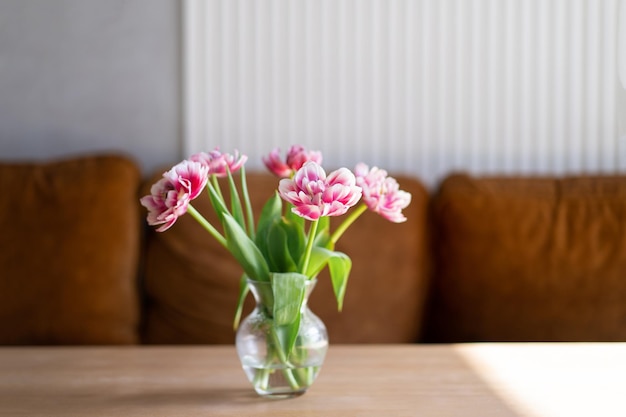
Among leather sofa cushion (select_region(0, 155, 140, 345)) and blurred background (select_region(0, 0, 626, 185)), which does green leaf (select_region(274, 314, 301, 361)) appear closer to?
leather sofa cushion (select_region(0, 155, 140, 345))

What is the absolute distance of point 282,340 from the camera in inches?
41.7

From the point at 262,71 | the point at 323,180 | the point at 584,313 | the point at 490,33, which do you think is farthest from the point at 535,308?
the point at 323,180

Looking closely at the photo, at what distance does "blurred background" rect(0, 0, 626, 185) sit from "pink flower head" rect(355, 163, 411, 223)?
46.0 inches

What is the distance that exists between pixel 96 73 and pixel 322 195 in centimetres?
156

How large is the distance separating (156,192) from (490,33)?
1.53 m

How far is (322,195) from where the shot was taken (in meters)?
0.94

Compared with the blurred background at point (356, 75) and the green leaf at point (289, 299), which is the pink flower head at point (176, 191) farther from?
the blurred background at point (356, 75)

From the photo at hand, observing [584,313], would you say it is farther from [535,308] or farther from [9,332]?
[9,332]

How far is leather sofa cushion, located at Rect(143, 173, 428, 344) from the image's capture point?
78.8 inches

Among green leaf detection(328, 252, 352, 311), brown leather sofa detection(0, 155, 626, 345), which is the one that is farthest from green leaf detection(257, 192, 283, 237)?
brown leather sofa detection(0, 155, 626, 345)

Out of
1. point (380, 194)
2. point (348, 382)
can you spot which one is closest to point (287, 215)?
point (380, 194)

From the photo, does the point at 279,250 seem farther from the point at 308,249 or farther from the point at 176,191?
the point at 176,191

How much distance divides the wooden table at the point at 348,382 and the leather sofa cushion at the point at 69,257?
473 millimetres

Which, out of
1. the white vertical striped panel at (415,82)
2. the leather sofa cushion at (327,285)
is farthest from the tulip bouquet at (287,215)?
the white vertical striped panel at (415,82)
